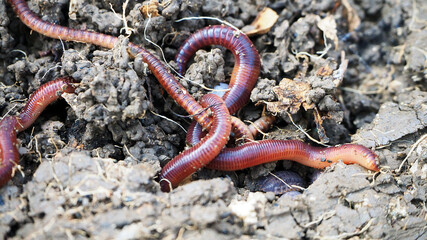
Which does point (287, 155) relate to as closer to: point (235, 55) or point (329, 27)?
point (235, 55)

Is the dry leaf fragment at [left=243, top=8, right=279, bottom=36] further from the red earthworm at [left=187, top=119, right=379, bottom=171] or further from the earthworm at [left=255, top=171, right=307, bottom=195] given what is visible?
the earthworm at [left=255, top=171, right=307, bottom=195]

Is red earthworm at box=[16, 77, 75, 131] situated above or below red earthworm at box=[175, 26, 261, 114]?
below

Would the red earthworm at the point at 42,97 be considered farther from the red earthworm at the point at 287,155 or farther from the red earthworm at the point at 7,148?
the red earthworm at the point at 287,155

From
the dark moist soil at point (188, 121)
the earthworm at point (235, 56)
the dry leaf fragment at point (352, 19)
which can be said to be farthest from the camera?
the dry leaf fragment at point (352, 19)

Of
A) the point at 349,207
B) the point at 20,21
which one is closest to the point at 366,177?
the point at 349,207

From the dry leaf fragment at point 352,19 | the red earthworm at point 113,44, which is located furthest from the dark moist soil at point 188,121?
the red earthworm at point 113,44

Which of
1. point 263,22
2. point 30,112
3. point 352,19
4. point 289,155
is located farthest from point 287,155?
point 30,112

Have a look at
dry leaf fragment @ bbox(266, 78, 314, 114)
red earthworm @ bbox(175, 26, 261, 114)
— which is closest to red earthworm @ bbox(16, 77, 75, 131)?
red earthworm @ bbox(175, 26, 261, 114)
